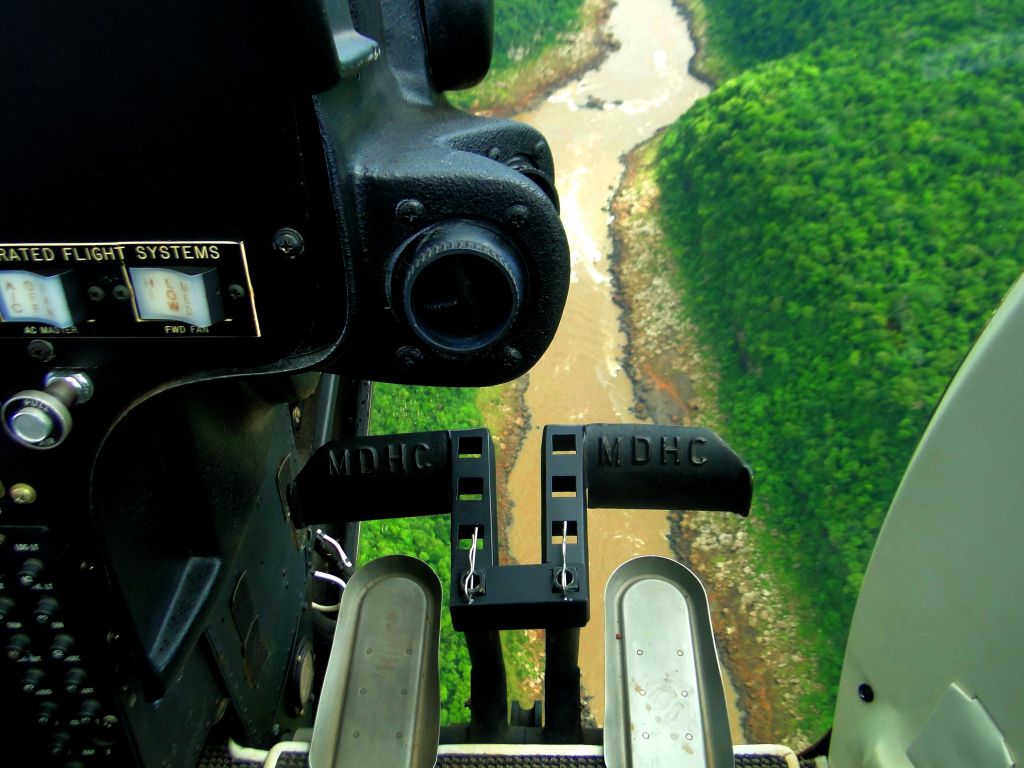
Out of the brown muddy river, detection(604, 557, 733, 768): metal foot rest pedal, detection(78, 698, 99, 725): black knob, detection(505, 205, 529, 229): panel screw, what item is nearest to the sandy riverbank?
the brown muddy river

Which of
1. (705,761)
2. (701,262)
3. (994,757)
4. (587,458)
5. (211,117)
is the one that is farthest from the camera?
(701,262)

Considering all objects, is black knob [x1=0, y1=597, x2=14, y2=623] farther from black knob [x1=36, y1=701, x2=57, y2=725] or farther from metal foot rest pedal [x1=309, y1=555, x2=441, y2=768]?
metal foot rest pedal [x1=309, y1=555, x2=441, y2=768]

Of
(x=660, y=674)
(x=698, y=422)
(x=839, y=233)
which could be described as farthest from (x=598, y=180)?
(x=660, y=674)

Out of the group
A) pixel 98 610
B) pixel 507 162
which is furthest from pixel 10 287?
pixel 507 162

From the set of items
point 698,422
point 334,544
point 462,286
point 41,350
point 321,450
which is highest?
point 698,422

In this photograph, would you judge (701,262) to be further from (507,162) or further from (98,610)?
(98,610)

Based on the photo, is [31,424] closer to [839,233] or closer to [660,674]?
[660,674]
